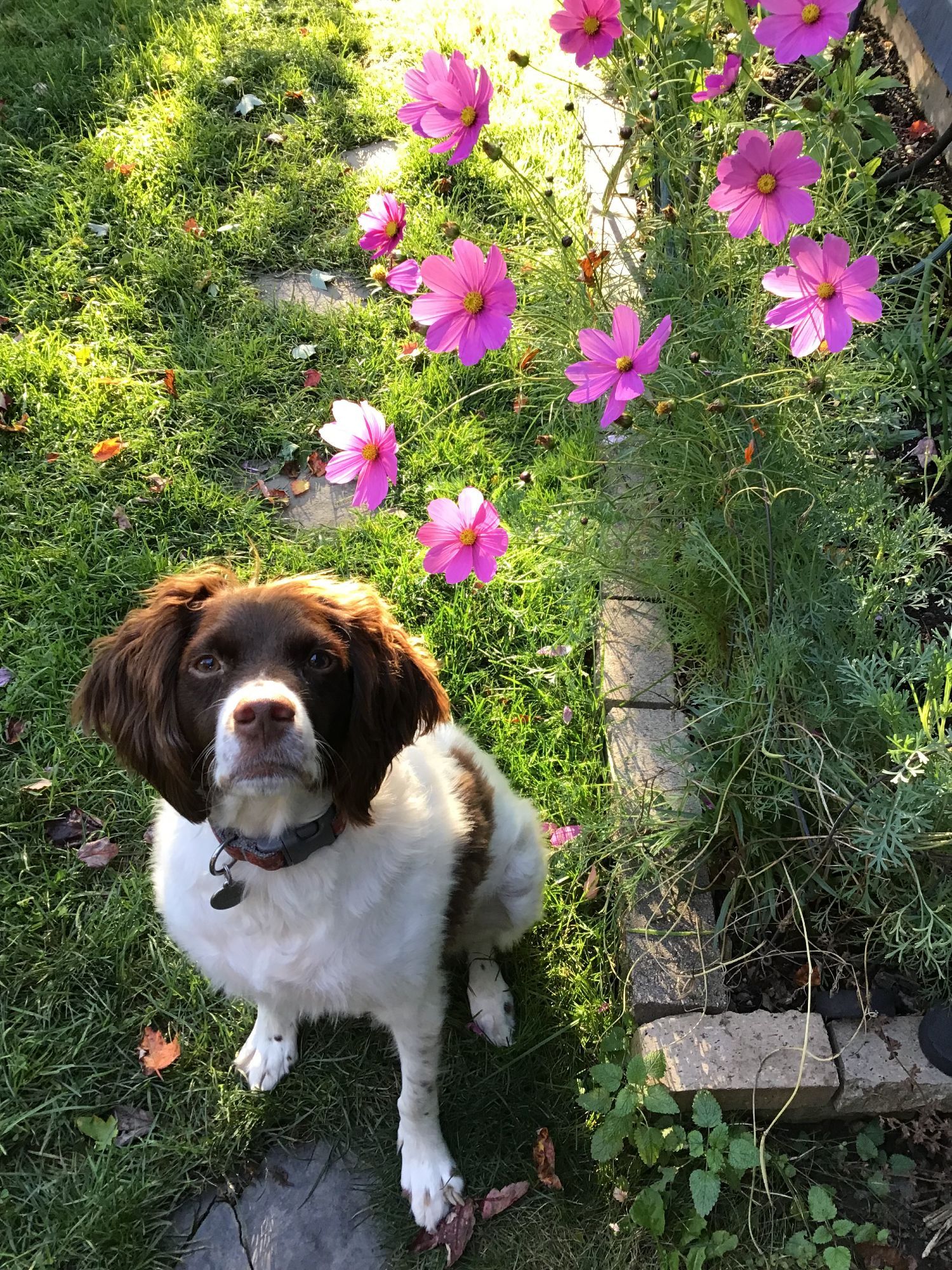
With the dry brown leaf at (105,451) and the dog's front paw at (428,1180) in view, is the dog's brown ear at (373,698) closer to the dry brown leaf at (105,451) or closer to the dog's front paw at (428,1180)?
the dog's front paw at (428,1180)

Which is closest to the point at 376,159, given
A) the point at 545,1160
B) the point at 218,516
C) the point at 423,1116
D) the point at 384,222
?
the point at 218,516

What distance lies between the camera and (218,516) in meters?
3.48

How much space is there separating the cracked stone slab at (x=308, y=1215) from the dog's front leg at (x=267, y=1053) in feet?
0.55

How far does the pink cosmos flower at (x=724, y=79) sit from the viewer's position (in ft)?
7.25

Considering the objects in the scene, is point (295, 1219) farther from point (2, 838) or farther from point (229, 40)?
point (229, 40)

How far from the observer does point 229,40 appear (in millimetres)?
5109

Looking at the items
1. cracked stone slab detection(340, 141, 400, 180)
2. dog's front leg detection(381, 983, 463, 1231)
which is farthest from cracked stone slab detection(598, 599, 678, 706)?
cracked stone slab detection(340, 141, 400, 180)

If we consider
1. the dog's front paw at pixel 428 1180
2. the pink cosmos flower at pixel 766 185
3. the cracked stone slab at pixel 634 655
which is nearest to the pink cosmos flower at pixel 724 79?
the pink cosmos flower at pixel 766 185

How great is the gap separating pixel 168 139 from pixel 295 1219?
4608 mm

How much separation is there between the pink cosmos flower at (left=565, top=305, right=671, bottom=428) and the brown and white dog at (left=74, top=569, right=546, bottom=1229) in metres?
0.63

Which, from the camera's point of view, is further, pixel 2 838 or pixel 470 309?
pixel 2 838

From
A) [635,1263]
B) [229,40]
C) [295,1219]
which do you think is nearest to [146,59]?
[229,40]

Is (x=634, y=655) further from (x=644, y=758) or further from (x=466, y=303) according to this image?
(x=466, y=303)

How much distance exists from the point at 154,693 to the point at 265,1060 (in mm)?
1124
